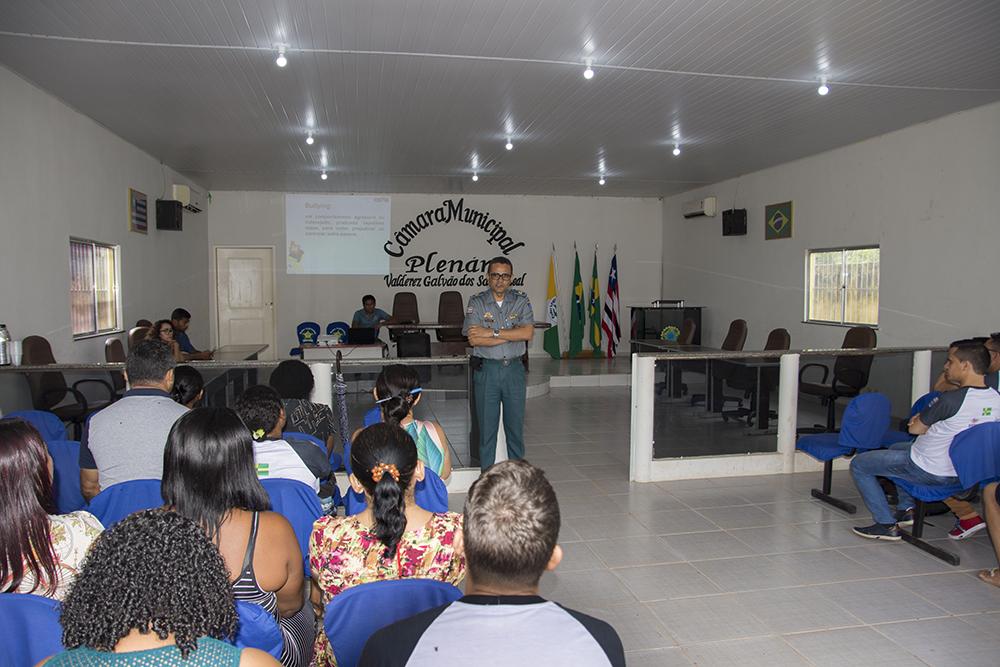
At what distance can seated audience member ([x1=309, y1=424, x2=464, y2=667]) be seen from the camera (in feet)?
6.09

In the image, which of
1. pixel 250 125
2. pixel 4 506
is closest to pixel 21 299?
pixel 250 125

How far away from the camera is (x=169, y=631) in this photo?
1144 millimetres

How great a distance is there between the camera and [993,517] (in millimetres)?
3414

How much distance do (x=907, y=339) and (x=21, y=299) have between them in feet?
26.9

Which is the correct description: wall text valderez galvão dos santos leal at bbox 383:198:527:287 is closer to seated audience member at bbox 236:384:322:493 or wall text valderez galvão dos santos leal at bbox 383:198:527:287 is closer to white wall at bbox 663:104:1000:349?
white wall at bbox 663:104:1000:349

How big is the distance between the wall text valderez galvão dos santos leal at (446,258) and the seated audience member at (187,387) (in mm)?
8813

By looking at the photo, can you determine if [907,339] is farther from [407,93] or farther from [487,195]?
[487,195]

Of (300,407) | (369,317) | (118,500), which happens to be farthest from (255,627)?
(369,317)

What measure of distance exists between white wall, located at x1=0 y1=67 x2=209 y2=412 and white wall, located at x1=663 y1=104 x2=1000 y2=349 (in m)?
7.66

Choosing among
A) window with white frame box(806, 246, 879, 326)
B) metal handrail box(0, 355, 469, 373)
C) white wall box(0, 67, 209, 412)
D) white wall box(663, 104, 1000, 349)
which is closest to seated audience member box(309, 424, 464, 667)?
metal handrail box(0, 355, 469, 373)

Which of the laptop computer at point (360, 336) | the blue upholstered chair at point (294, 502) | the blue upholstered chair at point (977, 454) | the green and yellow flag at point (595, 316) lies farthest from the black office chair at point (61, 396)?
the green and yellow flag at point (595, 316)

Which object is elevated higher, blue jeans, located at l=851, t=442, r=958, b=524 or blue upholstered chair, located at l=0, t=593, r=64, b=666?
blue upholstered chair, located at l=0, t=593, r=64, b=666

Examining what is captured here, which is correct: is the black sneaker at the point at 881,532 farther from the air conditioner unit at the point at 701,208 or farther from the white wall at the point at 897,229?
the air conditioner unit at the point at 701,208

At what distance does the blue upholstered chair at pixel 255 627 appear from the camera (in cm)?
171
